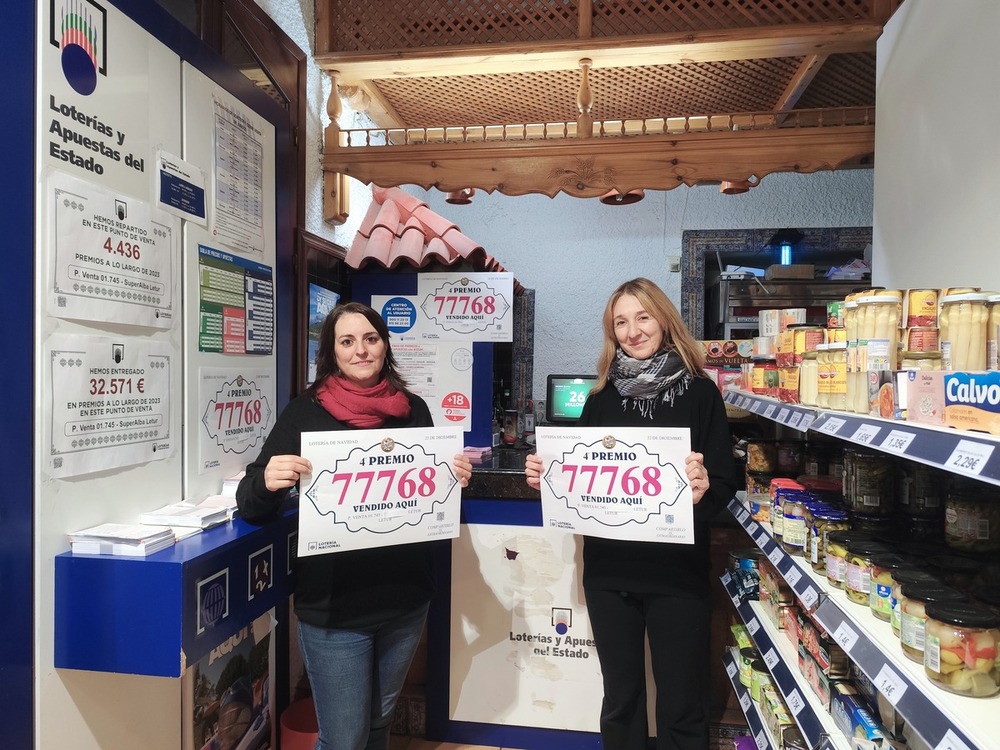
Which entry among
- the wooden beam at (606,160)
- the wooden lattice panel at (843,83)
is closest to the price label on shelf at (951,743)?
the wooden beam at (606,160)

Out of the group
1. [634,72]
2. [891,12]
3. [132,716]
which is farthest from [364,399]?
[891,12]

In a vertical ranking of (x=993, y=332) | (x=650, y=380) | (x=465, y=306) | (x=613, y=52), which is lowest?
(x=650, y=380)

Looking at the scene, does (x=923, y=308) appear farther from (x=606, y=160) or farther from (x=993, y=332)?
(x=606, y=160)

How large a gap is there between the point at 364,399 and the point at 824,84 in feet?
10.8

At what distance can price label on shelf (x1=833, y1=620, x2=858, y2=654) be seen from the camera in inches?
52.5

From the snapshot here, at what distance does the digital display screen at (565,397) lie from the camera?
4777mm

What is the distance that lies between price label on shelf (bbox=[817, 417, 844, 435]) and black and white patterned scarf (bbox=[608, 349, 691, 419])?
21.1 inches

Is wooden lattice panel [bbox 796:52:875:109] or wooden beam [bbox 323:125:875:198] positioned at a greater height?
wooden lattice panel [bbox 796:52:875:109]

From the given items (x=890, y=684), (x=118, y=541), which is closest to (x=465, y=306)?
(x=118, y=541)

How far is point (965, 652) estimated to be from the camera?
108cm

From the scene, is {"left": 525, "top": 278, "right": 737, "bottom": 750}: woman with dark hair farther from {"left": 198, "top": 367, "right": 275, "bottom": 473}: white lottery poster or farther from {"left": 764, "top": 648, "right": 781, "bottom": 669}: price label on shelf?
{"left": 198, "top": 367, "right": 275, "bottom": 473}: white lottery poster

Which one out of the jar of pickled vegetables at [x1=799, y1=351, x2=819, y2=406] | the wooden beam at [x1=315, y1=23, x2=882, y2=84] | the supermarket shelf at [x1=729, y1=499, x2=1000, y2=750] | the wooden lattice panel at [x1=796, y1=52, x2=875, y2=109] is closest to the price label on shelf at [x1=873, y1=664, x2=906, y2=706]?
the supermarket shelf at [x1=729, y1=499, x2=1000, y2=750]

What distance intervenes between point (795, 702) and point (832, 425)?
0.94 metres

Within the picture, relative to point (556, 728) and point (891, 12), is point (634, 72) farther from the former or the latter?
point (556, 728)
